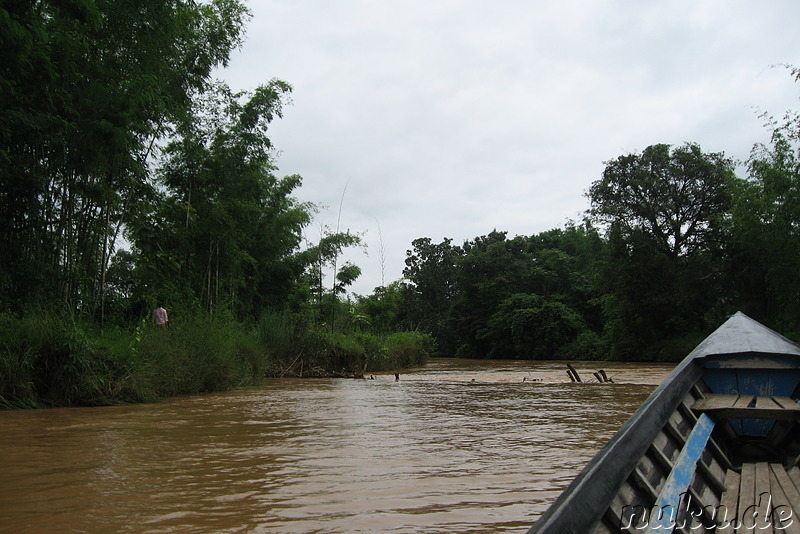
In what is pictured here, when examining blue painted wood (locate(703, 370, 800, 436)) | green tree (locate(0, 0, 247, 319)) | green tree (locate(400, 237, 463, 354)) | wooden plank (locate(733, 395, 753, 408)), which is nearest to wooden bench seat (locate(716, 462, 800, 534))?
wooden plank (locate(733, 395, 753, 408))

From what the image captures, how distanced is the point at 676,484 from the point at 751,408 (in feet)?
5.37

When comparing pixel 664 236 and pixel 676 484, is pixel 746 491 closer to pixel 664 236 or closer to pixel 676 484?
pixel 676 484

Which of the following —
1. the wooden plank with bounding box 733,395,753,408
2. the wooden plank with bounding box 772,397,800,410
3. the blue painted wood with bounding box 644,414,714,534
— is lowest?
the blue painted wood with bounding box 644,414,714,534

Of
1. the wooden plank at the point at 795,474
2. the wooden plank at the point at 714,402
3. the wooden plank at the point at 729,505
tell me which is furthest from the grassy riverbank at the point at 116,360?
the wooden plank at the point at 795,474

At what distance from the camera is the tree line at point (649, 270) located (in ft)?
66.0

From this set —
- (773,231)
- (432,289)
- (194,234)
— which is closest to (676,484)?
(194,234)

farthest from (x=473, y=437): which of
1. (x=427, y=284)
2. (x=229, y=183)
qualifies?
(x=427, y=284)

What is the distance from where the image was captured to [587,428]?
5.82 metres

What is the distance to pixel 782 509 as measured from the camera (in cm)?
247

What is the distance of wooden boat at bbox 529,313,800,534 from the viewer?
6.29 feet

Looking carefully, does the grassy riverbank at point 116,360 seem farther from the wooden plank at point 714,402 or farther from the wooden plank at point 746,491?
the wooden plank at point 746,491

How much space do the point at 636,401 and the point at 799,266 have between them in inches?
542

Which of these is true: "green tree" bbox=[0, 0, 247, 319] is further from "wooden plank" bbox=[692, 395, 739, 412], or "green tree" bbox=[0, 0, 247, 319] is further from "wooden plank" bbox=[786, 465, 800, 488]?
"wooden plank" bbox=[786, 465, 800, 488]

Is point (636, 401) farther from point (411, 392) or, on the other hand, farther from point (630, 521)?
point (630, 521)
